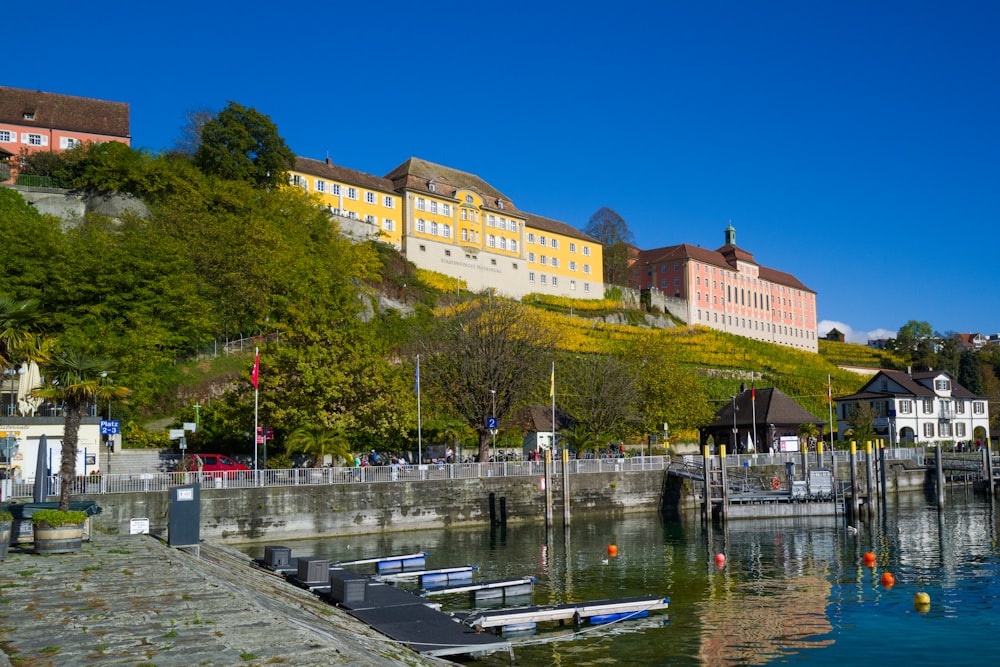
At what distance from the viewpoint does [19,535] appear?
84.4ft

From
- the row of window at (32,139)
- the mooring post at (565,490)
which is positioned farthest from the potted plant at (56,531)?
the row of window at (32,139)

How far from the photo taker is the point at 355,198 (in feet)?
306

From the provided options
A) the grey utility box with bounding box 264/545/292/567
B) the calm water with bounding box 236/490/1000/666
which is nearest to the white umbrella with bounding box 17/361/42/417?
the calm water with bounding box 236/490/1000/666

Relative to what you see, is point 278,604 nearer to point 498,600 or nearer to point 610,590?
point 498,600

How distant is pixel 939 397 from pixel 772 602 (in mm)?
79588

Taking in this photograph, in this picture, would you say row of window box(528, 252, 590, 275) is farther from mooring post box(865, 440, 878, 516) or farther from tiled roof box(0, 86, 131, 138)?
mooring post box(865, 440, 878, 516)

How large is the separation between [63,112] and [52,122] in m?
2.04

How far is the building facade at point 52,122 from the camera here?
278 ft

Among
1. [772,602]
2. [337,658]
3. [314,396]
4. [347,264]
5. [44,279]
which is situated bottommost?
[772,602]

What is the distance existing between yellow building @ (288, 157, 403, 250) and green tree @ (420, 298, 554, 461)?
29.3 m

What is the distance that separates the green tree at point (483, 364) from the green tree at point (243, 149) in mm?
27656

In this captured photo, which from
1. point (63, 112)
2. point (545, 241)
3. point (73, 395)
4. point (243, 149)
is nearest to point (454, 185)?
point (545, 241)

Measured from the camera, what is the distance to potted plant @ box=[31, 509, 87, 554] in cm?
2273

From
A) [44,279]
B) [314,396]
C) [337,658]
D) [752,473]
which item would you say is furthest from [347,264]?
[337,658]
